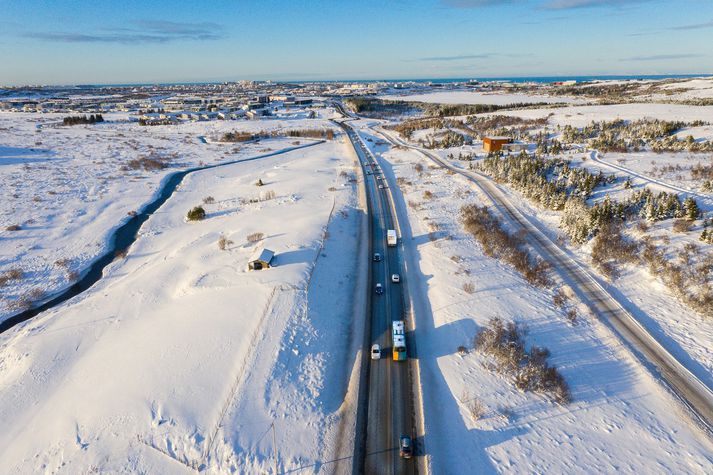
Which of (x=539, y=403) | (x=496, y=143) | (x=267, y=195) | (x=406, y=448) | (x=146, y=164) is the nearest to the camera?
(x=406, y=448)

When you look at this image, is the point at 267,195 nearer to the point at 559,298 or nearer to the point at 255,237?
the point at 255,237

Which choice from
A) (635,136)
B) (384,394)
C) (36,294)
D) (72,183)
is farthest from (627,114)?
(72,183)

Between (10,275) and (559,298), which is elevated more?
(10,275)

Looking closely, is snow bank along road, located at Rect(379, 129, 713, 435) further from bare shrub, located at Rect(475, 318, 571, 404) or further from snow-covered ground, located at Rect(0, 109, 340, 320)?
snow-covered ground, located at Rect(0, 109, 340, 320)

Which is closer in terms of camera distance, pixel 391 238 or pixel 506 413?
pixel 506 413

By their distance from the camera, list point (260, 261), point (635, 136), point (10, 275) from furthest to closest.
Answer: point (635, 136), point (10, 275), point (260, 261)

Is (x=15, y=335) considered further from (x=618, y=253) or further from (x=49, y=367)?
(x=618, y=253)

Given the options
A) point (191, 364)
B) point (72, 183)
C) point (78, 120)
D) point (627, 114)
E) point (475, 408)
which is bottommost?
point (475, 408)

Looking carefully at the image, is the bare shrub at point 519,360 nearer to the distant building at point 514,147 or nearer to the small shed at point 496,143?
the distant building at point 514,147
